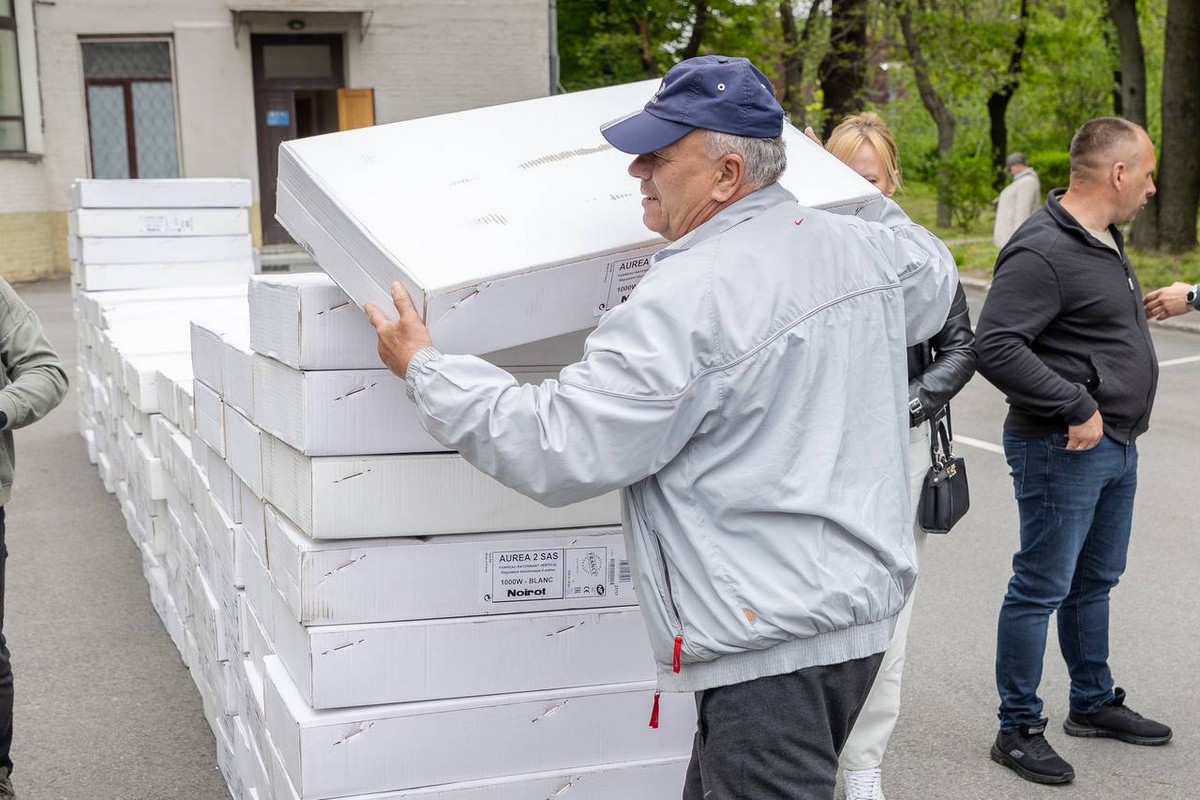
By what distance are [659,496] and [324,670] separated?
2.90ft

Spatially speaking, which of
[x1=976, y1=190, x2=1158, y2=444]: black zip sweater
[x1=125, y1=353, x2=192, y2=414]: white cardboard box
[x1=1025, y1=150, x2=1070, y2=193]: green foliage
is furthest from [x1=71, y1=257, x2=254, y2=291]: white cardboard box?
[x1=1025, y1=150, x2=1070, y2=193]: green foliage

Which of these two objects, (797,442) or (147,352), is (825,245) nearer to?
(797,442)

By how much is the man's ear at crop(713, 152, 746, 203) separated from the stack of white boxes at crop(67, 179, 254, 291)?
21.1ft

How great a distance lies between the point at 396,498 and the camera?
8.55 ft

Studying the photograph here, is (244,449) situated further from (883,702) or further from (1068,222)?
(1068,222)

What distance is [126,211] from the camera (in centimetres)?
805

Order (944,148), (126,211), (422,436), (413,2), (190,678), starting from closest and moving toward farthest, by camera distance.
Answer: (422,436), (190,678), (126,211), (413,2), (944,148)

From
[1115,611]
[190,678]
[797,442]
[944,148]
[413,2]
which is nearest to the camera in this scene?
[797,442]

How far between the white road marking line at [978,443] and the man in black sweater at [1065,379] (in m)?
4.61

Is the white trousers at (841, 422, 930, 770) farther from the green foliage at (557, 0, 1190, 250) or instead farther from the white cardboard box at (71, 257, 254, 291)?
the green foliage at (557, 0, 1190, 250)

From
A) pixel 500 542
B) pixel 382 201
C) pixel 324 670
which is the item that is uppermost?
pixel 382 201

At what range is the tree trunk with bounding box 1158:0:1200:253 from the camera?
1662 centimetres

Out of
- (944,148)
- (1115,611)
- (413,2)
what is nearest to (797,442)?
(1115,611)

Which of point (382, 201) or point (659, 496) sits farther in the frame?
point (382, 201)
